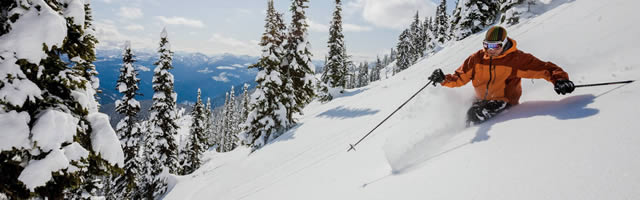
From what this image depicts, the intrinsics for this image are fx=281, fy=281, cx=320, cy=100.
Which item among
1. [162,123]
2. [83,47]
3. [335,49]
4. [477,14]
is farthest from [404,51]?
[83,47]

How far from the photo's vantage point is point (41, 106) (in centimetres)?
536

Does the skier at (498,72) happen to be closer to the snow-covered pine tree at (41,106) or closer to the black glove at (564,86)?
the black glove at (564,86)

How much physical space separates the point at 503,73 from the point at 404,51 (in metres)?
60.9

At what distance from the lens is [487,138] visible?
12.4ft

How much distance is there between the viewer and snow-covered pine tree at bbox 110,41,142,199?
1995 cm

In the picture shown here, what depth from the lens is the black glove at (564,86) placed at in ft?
12.2

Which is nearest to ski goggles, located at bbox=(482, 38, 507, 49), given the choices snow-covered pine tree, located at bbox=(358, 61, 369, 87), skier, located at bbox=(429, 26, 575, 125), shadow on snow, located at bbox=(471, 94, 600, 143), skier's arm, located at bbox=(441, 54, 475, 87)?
skier, located at bbox=(429, 26, 575, 125)

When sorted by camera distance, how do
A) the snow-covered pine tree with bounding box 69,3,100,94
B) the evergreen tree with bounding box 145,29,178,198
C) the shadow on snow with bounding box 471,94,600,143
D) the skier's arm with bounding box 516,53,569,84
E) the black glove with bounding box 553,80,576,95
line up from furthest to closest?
the evergreen tree with bounding box 145,29,178,198 → the snow-covered pine tree with bounding box 69,3,100,94 → the skier's arm with bounding box 516,53,569,84 → the black glove with bounding box 553,80,576,95 → the shadow on snow with bounding box 471,94,600,143

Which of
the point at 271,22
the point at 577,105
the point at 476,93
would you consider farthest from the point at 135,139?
the point at 577,105

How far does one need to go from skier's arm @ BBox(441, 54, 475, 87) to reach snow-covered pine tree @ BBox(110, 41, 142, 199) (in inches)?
833

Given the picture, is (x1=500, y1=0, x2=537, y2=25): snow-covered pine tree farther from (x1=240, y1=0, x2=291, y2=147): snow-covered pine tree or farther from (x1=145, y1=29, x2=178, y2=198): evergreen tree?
(x1=145, y1=29, x2=178, y2=198): evergreen tree

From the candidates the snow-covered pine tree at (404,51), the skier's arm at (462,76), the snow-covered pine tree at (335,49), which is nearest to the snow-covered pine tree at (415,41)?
the snow-covered pine tree at (404,51)

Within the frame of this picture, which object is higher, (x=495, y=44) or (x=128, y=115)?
(x=495, y=44)

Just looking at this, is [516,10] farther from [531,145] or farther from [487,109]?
[531,145]
